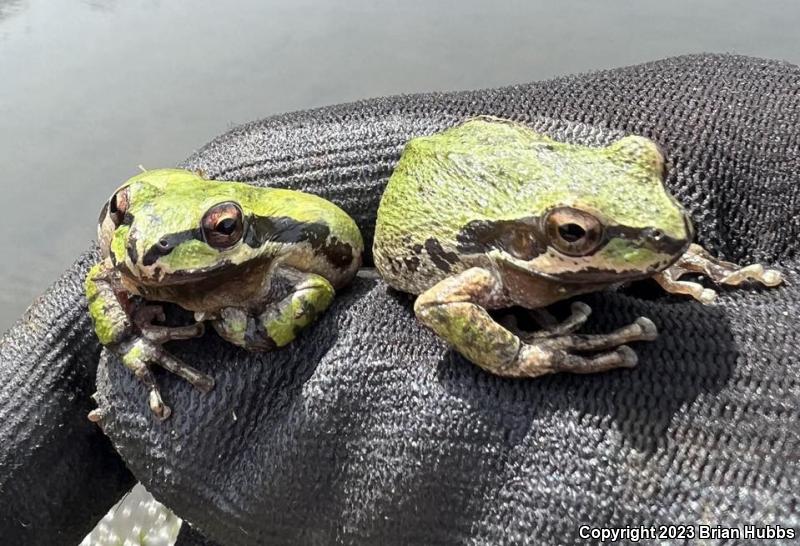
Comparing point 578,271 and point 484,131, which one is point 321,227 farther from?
point 578,271

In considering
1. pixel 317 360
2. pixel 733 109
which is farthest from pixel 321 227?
pixel 733 109

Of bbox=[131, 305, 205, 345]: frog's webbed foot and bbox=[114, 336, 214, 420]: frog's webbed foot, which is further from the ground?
bbox=[131, 305, 205, 345]: frog's webbed foot

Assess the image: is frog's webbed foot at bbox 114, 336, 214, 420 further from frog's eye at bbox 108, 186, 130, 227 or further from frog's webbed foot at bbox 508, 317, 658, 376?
frog's webbed foot at bbox 508, 317, 658, 376

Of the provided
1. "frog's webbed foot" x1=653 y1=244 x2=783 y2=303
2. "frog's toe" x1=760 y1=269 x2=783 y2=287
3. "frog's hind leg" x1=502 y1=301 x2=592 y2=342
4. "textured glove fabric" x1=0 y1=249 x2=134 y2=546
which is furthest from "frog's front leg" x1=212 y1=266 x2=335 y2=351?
"frog's toe" x1=760 y1=269 x2=783 y2=287

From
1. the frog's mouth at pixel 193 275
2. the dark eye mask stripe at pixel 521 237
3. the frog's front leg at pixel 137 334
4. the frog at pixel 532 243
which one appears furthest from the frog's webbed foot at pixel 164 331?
the dark eye mask stripe at pixel 521 237

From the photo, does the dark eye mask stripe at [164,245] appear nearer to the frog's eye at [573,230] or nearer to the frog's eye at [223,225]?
the frog's eye at [223,225]

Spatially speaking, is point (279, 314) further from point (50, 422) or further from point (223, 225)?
point (50, 422)
